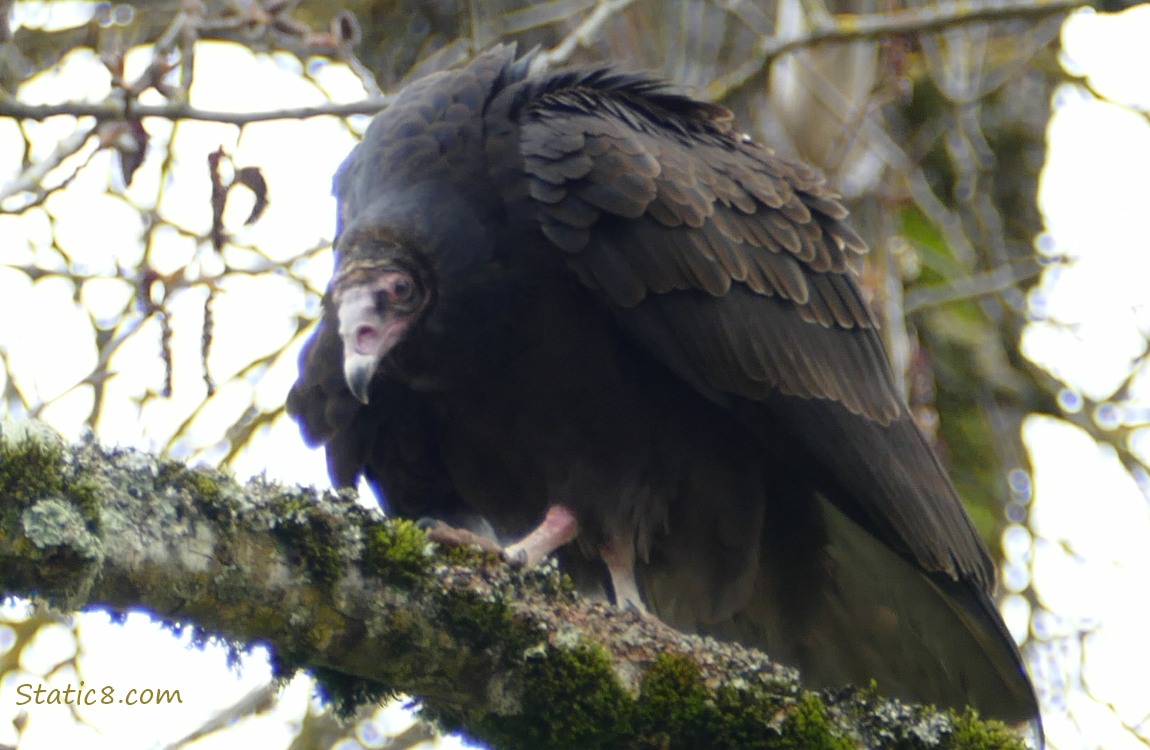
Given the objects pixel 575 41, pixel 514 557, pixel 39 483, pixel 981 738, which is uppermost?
pixel 575 41

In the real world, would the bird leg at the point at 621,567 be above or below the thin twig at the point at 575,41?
below

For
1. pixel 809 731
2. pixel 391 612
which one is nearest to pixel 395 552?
pixel 391 612

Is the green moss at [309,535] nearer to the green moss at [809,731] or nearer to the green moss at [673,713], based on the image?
the green moss at [673,713]

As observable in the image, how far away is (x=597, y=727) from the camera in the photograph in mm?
2570

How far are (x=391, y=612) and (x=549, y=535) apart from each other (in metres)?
1.00

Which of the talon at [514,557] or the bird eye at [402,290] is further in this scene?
the bird eye at [402,290]

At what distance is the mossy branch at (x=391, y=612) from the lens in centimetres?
211

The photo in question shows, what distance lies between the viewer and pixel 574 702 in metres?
2.59

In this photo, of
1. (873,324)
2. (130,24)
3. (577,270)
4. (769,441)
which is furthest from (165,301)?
(130,24)

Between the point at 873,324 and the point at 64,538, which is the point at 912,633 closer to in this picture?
the point at 873,324

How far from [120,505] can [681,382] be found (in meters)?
1.69

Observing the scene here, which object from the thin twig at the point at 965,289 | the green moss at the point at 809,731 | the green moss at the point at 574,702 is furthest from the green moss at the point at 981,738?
the thin twig at the point at 965,289

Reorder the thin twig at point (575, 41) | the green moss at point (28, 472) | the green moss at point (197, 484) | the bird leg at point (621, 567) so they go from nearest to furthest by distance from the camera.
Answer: the green moss at point (28, 472)
the green moss at point (197, 484)
the bird leg at point (621, 567)
the thin twig at point (575, 41)

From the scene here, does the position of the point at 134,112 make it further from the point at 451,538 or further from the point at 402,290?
the point at 451,538
